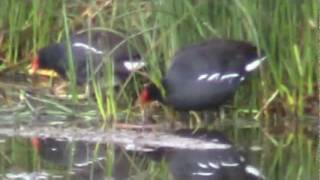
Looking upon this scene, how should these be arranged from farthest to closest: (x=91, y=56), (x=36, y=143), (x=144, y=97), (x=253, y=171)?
(x=144, y=97) < (x=91, y=56) < (x=36, y=143) < (x=253, y=171)

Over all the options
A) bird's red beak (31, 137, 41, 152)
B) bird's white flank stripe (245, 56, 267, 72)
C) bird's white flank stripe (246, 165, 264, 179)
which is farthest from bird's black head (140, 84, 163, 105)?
bird's white flank stripe (246, 165, 264, 179)

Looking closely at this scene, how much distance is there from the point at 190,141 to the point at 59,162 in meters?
0.80

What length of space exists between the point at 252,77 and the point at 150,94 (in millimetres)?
614

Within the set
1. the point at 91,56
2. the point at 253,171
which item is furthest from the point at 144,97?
the point at 253,171

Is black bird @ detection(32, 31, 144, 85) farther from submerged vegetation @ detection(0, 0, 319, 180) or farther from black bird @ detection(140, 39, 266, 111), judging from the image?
black bird @ detection(140, 39, 266, 111)

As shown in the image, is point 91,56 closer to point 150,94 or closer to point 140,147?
point 150,94

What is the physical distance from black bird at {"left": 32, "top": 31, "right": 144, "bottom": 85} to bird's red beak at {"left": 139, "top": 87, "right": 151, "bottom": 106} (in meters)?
0.15

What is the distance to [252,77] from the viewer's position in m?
7.63

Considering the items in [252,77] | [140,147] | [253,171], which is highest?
[252,77]

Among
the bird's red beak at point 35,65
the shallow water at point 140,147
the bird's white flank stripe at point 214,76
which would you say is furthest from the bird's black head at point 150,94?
the bird's red beak at point 35,65

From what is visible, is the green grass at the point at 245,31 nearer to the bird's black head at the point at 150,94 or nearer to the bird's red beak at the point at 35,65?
the bird's black head at the point at 150,94

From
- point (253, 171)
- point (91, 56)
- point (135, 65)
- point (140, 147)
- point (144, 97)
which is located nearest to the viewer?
point (253, 171)

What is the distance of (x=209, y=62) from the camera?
7711 millimetres

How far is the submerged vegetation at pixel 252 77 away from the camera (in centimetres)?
727
